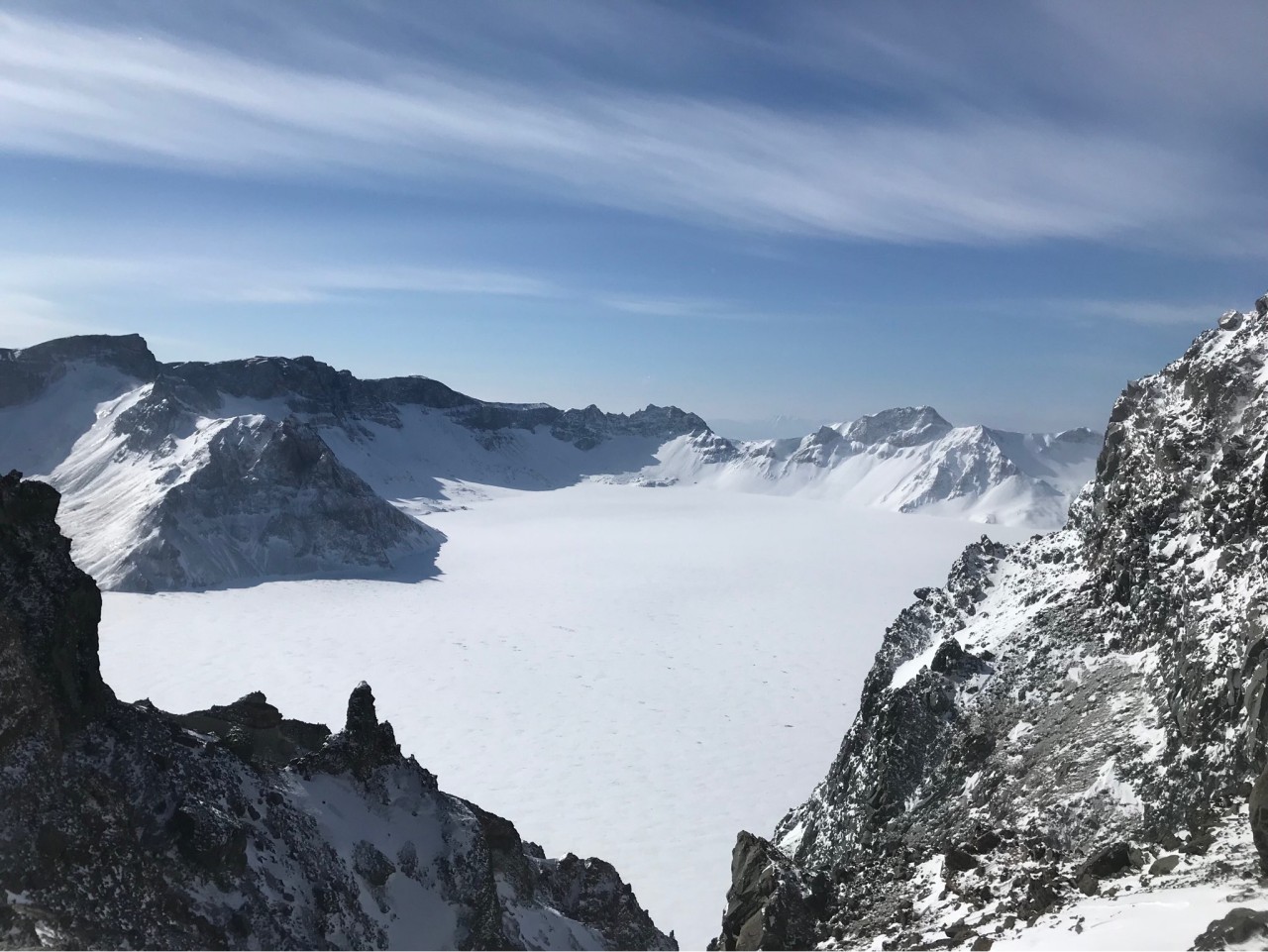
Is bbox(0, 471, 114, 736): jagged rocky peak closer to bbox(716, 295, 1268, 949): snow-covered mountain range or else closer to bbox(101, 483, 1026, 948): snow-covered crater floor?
bbox(716, 295, 1268, 949): snow-covered mountain range

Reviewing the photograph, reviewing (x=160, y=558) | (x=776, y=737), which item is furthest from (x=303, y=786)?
(x=160, y=558)

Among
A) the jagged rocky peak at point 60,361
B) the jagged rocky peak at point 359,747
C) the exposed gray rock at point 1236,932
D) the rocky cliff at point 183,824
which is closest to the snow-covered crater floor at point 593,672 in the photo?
the rocky cliff at point 183,824

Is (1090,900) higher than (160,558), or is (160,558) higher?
(160,558)

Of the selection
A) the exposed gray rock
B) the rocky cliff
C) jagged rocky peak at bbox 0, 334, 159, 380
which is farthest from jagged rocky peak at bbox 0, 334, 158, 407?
the exposed gray rock

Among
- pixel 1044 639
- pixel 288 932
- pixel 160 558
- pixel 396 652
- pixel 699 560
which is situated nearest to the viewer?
pixel 288 932

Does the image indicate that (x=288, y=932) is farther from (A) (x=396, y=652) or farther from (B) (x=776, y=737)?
(A) (x=396, y=652)

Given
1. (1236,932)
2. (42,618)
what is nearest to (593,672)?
(42,618)

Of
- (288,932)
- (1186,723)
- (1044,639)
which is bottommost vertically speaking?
(288,932)

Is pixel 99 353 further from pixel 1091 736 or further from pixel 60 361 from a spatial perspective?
pixel 1091 736

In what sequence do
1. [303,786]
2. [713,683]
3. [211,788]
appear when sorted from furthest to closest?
[713,683] → [303,786] → [211,788]

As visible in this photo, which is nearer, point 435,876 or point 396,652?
point 435,876
